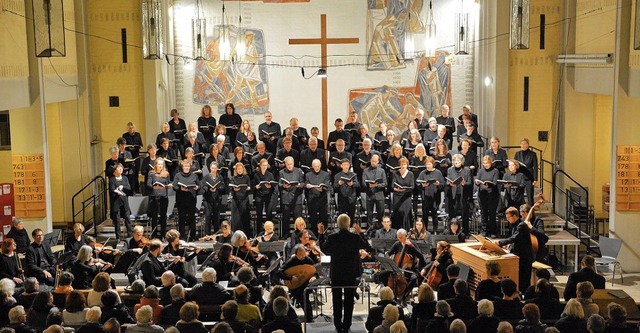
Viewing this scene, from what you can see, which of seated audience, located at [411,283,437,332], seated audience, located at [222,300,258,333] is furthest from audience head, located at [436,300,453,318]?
seated audience, located at [222,300,258,333]

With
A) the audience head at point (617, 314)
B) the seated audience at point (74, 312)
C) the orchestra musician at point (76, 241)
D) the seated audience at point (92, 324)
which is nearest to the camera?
the audience head at point (617, 314)

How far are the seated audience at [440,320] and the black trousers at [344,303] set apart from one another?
8.76 feet

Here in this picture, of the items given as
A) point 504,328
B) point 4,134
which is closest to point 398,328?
point 504,328

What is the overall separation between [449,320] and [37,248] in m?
7.29

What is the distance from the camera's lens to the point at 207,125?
810 inches

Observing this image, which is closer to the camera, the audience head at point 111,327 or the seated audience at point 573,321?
the audience head at point 111,327

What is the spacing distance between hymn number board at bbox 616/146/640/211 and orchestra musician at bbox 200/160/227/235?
754cm

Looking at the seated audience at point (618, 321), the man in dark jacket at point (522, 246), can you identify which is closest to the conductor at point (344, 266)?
the man in dark jacket at point (522, 246)

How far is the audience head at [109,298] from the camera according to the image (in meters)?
10.9

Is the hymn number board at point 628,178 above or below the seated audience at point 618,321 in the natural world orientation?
above

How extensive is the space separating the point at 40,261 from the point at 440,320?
7260 mm

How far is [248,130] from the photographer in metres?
19.5

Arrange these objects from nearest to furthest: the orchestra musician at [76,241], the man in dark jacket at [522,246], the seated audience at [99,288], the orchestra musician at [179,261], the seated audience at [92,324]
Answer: the seated audience at [92,324] < the seated audience at [99,288] < the orchestra musician at [179,261] < the man in dark jacket at [522,246] < the orchestra musician at [76,241]

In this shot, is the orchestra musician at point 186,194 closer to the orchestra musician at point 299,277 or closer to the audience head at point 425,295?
the orchestra musician at point 299,277
